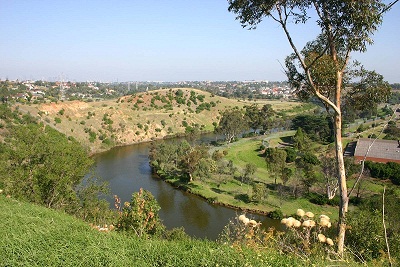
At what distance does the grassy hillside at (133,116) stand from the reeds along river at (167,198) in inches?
305

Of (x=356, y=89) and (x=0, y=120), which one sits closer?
(x=356, y=89)

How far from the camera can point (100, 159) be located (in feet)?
121

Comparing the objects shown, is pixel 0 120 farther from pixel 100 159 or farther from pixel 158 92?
pixel 158 92

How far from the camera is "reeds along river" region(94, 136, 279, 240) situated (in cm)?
1873

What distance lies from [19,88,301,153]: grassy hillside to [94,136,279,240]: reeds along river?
25.4 ft

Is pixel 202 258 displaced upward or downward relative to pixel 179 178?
upward

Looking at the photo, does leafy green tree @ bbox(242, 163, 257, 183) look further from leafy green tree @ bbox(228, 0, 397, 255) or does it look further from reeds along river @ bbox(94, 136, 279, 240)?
leafy green tree @ bbox(228, 0, 397, 255)

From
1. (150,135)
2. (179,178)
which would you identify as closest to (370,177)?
(179,178)

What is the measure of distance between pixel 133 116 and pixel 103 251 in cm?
4900

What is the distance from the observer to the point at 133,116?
52.4 meters

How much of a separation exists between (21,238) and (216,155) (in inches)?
901

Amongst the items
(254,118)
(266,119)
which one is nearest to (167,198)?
(254,118)

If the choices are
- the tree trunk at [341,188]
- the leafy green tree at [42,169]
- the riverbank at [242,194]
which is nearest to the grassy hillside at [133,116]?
the riverbank at [242,194]

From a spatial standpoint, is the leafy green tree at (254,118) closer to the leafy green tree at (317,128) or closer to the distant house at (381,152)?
the leafy green tree at (317,128)
